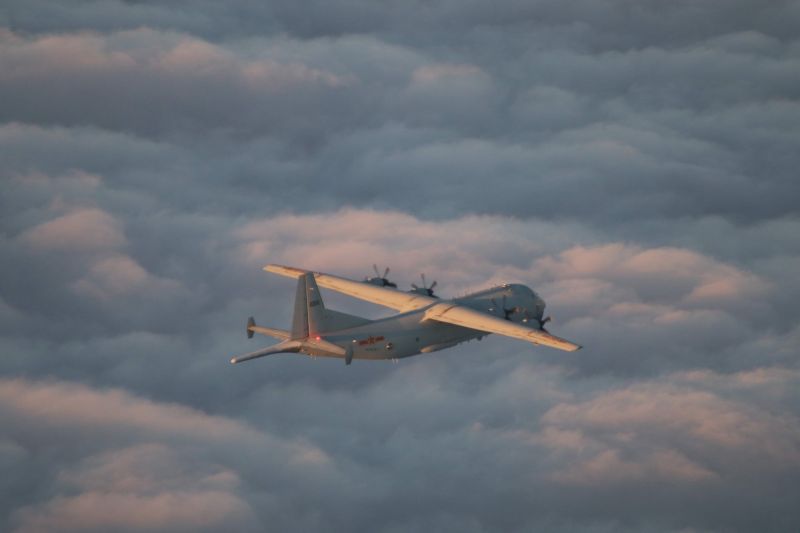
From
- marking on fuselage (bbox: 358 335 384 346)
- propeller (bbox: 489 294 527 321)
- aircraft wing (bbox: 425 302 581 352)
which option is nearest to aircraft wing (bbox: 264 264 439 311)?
aircraft wing (bbox: 425 302 581 352)

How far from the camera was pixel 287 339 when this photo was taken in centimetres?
9788

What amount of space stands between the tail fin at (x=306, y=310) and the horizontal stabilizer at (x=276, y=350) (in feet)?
2.29

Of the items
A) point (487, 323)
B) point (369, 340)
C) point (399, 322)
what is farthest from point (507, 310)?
point (369, 340)

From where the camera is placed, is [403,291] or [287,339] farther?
[403,291]

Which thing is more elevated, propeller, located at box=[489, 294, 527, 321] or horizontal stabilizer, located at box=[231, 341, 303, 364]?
propeller, located at box=[489, 294, 527, 321]

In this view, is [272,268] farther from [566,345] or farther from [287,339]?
[566,345]

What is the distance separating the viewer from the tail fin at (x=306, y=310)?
9675cm

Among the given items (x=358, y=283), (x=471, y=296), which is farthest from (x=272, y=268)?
(x=471, y=296)

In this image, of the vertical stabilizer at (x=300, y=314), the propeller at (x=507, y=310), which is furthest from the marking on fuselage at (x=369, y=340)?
the propeller at (x=507, y=310)

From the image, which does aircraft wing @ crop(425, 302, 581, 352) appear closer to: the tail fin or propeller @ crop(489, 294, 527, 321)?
propeller @ crop(489, 294, 527, 321)

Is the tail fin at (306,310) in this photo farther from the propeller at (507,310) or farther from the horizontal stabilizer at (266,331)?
the propeller at (507,310)

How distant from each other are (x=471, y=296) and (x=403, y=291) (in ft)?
23.9

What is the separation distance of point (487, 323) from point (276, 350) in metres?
18.8

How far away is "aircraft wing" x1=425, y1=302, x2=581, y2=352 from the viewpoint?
9656cm
